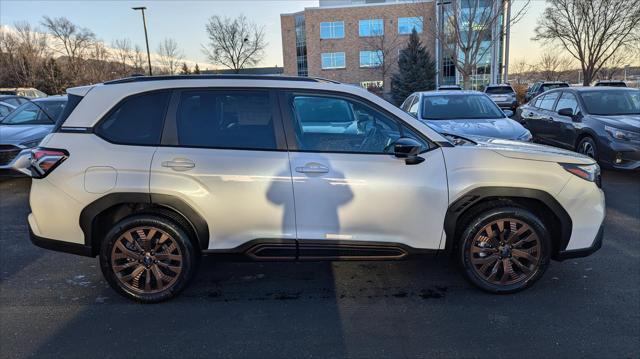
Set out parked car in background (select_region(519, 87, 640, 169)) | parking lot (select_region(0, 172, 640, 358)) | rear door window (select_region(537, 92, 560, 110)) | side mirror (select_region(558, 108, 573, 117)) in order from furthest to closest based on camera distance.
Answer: rear door window (select_region(537, 92, 560, 110)) < side mirror (select_region(558, 108, 573, 117)) < parked car in background (select_region(519, 87, 640, 169)) < parking lot (select_region(0, 172, 640, 358))

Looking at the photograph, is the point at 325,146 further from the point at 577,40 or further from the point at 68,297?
the point at 577,40

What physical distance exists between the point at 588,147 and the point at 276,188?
23.5 ft

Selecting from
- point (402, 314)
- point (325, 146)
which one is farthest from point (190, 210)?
point (402, 314)

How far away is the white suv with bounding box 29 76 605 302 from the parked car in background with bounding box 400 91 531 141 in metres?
3.58

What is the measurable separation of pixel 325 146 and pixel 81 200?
199cm

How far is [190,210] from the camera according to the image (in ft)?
11.4

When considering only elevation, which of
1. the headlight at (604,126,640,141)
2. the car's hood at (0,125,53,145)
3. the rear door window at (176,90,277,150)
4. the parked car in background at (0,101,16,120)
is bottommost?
the headlight at (604,126,640,141)

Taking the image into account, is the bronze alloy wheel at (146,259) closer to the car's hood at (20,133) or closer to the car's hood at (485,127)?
the car's hood at (485,127)

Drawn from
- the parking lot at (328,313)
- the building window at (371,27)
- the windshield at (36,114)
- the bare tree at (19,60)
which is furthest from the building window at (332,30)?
the parking lot at (328,313)

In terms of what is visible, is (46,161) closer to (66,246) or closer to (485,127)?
(66,246)

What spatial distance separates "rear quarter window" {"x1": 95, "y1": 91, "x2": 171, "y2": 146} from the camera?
11.6 feet

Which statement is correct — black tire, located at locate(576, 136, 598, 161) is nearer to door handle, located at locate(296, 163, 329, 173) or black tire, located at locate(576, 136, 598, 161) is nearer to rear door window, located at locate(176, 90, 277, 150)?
door handle, located at locate(296, 163, 329, 173)

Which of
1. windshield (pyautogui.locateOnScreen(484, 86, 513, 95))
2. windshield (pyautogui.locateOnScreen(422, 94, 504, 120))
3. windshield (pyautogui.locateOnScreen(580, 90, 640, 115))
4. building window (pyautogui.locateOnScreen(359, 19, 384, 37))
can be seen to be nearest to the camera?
windshield (pyautogui.locateOnScreen(422, 94, 504, 120))

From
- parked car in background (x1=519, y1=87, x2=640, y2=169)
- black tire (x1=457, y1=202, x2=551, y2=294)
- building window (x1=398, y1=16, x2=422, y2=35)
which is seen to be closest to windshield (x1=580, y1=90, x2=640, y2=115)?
parked car in background (x1=519, y1=87, x2=640, y2=169)
